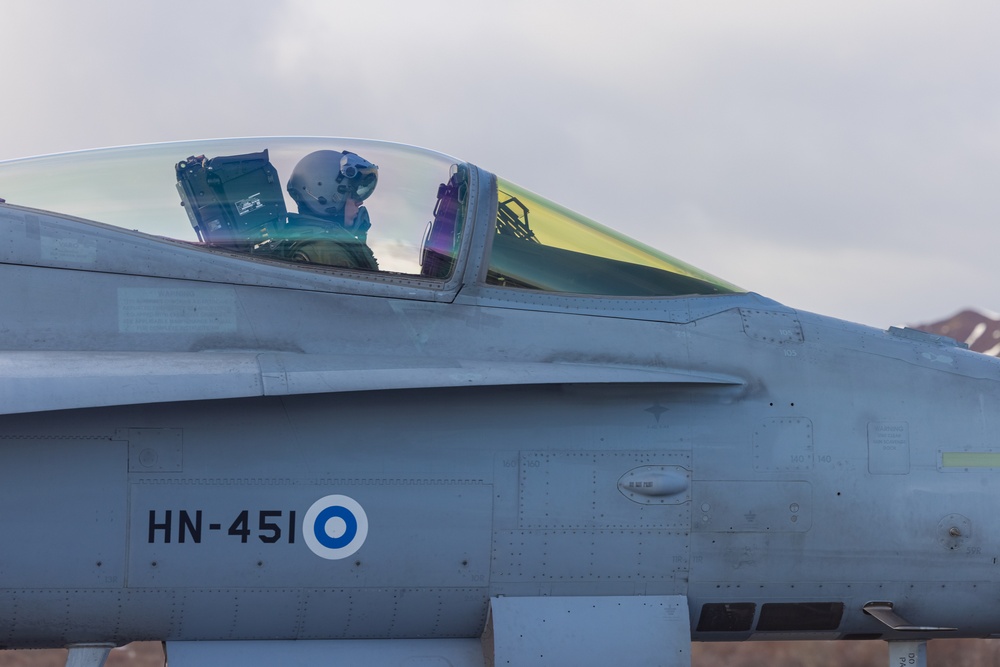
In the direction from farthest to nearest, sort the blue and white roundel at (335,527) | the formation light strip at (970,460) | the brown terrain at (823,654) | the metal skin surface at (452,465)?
the brown terrain at (823,654) < the formation light strip at (970,460) < the blue and white roundel at (335,527) < the metal skin surface at (452,465)

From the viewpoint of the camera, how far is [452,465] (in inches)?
219

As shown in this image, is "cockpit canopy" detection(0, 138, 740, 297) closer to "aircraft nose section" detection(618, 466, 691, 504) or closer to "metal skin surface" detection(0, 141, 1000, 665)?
"metal skin surface" detection(0, 141, 1000, 665)

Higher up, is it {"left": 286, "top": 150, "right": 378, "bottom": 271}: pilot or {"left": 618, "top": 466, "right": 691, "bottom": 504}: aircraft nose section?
{"left": 286, "top": 150, "right": 378, "bottom": 271}: pilot

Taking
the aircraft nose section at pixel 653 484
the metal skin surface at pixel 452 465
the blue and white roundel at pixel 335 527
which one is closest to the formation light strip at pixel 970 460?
the metal skin surface at pixel 452 465

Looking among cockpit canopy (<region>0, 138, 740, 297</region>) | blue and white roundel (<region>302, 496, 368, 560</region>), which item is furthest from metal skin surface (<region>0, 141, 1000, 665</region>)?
cockpit canopy (<region>0, 138, 740, 297</region>)

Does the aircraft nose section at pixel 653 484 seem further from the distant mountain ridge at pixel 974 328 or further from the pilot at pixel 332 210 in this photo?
the distant mountain ridge at pixel 974 328

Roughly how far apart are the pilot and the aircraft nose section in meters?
1.66

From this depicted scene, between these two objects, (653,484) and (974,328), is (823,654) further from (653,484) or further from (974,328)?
(974,328)

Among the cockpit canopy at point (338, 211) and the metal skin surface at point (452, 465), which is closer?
the metal skin surface at point (452, 465)

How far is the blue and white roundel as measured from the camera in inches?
214


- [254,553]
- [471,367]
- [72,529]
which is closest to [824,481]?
[471,367]

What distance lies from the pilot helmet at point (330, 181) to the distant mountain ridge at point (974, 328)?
9.02m

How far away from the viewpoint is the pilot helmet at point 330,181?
6.07 meters

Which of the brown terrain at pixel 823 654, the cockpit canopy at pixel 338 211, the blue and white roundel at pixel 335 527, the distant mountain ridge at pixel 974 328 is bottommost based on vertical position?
the brown terrain at pixel 823 654
